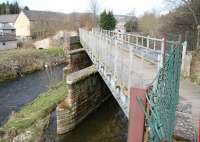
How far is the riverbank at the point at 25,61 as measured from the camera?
A: 28.7m

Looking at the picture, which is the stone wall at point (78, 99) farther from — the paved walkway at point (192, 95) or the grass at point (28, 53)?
the grass at point (28, 53)

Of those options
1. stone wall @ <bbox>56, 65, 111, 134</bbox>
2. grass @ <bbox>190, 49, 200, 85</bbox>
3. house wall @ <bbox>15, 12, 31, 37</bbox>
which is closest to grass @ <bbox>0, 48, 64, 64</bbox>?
stone wall @ <bbox>56, 65, 111, 134</bbox>

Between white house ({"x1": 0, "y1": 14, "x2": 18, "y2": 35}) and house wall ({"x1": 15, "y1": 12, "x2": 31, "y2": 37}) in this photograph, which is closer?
house wall ({"x1": 15, "y1": 12, "x2": 31, "y2": 37})

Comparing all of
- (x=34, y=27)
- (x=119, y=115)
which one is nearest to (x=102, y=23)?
(x=34, y=27)

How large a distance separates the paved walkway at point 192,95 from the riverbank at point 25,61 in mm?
20675

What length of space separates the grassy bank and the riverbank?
1167 centimetres

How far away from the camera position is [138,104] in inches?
135

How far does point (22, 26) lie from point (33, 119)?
170ft

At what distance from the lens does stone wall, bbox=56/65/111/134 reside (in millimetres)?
12914

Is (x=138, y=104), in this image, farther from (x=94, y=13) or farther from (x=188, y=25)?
(x=94, y=13)

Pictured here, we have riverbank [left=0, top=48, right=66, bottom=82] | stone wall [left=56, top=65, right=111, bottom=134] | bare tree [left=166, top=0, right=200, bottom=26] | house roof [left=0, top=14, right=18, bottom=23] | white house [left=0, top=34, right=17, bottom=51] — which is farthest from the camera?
house roof [left=0, top=14, right=18, bottom=23]

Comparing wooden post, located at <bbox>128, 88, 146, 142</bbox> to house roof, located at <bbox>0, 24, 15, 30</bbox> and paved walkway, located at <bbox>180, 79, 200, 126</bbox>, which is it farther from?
house roof, located at <bbox>0, 24, 15, 30</bbox>

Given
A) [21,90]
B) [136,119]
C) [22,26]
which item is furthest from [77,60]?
[22,26]

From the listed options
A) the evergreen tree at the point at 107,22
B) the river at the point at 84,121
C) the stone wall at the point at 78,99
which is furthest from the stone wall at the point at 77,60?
the evergreen tree at the point at 107,22
